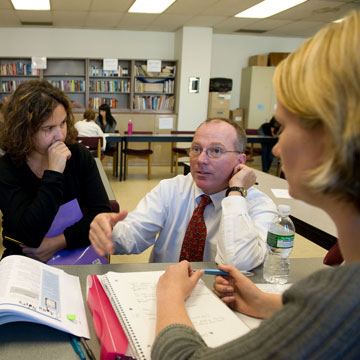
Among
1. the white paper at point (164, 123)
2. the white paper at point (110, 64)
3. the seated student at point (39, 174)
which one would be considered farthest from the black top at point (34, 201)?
the white paper at point (110, 64)

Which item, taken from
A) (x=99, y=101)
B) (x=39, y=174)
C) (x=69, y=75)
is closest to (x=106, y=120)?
(x=99, y=101)

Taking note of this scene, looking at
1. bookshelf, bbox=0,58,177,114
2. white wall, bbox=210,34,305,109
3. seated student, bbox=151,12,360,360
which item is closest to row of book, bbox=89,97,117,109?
bookshelf, bbox=0,58,177,114

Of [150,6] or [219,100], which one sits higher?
[150,6]

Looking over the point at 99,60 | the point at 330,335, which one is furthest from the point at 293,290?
the point at 99,60

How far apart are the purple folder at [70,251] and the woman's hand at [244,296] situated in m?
0.67

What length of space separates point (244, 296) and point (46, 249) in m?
0.92

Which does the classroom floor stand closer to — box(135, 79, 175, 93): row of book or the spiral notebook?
box(135, 79, 175, 93): row of book

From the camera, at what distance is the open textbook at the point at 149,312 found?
724 mm

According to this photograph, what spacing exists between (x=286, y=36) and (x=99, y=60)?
4.30 meters

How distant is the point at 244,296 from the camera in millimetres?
897

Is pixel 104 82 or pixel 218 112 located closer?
pixel 104 82

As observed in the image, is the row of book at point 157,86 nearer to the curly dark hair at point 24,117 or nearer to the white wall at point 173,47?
the white wall at point 173,47

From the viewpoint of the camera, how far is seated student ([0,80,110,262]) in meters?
1.46

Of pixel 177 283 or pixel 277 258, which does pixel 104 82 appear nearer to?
pixel 277 258
